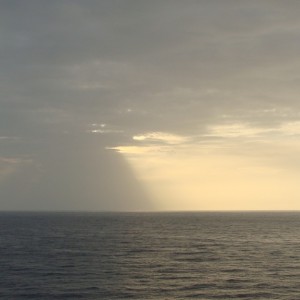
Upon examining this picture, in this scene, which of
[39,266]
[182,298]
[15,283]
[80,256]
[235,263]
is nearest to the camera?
[182,298]

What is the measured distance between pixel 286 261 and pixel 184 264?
65.5ft

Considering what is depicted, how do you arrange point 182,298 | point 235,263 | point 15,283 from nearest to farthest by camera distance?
point 182,298
point 15,283
point 235,263

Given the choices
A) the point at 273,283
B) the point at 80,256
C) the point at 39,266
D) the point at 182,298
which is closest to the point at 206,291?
the point at 182,298

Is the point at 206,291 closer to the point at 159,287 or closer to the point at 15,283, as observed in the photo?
the point at 159,287

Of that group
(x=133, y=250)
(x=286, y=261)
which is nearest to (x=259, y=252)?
(x=286, y=261)

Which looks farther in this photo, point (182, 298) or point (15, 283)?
point (15, 283)

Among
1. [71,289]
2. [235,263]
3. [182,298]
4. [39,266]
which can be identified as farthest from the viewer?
[235,263]

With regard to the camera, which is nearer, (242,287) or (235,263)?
(242,287)

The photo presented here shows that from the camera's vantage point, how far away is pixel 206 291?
5716 centimetres

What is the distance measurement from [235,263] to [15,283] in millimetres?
39045

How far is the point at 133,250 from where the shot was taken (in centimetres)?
10325

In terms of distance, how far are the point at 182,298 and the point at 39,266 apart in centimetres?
3153

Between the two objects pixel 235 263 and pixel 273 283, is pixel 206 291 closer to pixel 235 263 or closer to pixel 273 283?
pixel 273 283

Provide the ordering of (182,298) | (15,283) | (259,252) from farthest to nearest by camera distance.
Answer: (259,252) < (15,283) < (182,298)
